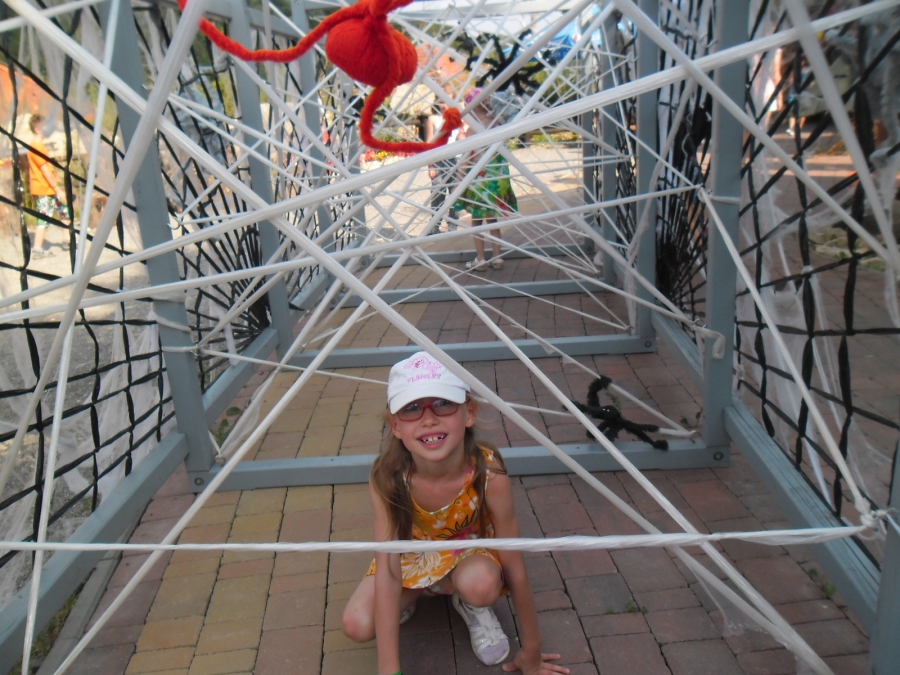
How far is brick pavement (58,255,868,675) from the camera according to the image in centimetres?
164

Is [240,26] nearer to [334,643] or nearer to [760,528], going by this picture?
[334,643]

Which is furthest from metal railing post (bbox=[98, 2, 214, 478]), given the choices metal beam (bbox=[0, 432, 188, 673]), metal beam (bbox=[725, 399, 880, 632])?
metal beam (bbox=[725, 399, 880, 632])

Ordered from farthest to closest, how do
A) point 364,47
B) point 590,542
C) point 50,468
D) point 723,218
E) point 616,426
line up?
point 616,426
point 723,218
point 50,468
point 590,542
point 364,47

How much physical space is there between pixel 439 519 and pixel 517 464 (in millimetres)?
721

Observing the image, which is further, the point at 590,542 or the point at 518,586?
the point at 518,586

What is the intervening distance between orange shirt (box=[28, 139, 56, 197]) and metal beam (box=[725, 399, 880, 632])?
1893mm

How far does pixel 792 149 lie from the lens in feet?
5.75

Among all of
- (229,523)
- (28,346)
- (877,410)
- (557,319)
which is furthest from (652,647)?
(557,319)

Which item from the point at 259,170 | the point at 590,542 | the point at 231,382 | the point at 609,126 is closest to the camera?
the point at 590,542

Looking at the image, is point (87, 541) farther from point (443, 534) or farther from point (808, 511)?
point (808, 511)

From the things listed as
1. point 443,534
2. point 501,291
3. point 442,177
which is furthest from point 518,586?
point 501,291

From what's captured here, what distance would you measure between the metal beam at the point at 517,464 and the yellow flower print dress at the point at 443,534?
2.18 feet

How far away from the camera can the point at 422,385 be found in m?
1.53

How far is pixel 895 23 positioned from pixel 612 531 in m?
1.41
